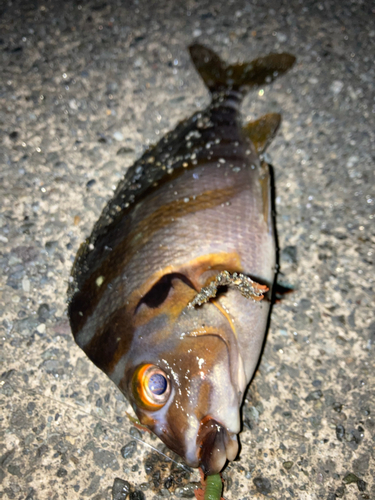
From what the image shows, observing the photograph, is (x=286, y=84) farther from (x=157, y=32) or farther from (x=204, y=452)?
(x=204, y=452)

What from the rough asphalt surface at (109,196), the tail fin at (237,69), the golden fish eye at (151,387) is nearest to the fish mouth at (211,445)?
the golden fish eye at (151,387)

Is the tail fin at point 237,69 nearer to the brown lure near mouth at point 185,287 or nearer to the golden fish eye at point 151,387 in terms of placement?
the brown lure near mouth at point 185,287

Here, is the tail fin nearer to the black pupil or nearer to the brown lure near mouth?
the brown lure near mouth

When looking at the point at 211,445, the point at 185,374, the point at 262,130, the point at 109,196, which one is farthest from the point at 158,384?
the point at 262,130

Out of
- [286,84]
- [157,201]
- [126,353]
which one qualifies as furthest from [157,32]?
[126,353]

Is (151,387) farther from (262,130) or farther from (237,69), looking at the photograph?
(237,69)

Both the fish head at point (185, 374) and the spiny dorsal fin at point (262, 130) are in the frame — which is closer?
the fish head at point (185, 374)
